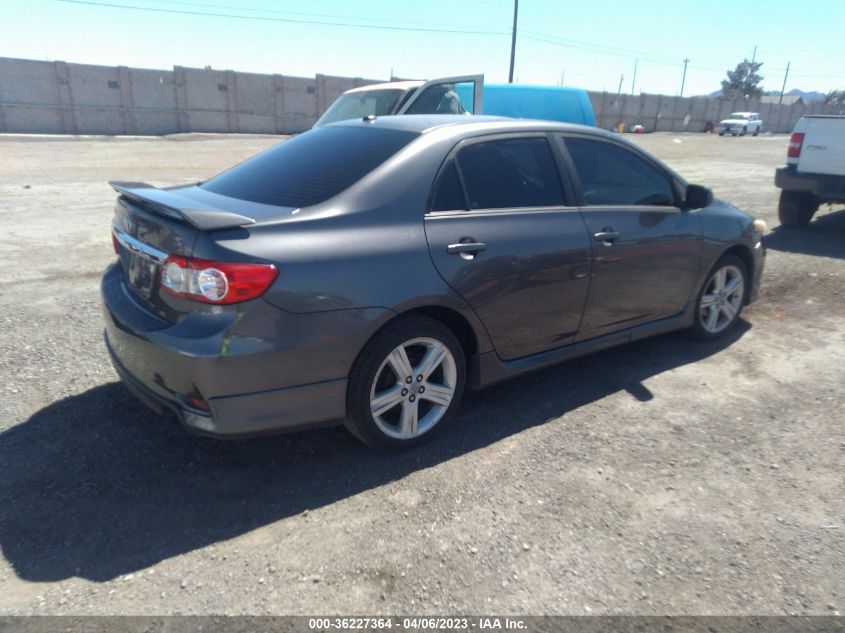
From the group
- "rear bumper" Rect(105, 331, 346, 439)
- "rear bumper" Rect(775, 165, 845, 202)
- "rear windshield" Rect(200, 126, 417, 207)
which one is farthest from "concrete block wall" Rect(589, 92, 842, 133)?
"rear bumper" Rect(105, 331, 346, 439)

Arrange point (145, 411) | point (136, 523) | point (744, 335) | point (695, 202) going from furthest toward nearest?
point (744, 335)
point (695, 202)
point (145, 411)
point (136, 523)

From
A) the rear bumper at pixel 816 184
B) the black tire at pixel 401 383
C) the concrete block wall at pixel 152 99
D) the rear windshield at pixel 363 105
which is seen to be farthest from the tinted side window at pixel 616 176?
the concrete block wall at pixel 152 99

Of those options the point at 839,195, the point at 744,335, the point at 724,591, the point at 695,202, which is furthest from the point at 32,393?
the point at 839,195

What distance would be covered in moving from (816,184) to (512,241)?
22.3ft

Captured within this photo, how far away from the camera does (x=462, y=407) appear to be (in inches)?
156

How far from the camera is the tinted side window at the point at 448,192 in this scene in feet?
11.0

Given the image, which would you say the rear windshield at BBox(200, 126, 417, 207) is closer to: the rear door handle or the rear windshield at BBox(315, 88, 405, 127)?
the rear door handle

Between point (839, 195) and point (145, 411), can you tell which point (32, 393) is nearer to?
point (145, 411)

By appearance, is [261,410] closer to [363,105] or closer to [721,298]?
[721,298]

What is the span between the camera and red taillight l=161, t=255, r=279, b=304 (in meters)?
2.72

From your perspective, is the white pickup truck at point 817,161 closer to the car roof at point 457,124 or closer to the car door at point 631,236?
the car door at point 631,236

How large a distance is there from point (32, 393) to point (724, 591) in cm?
384

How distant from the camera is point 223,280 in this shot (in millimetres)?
2721

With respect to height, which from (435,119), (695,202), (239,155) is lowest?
(239,155)
